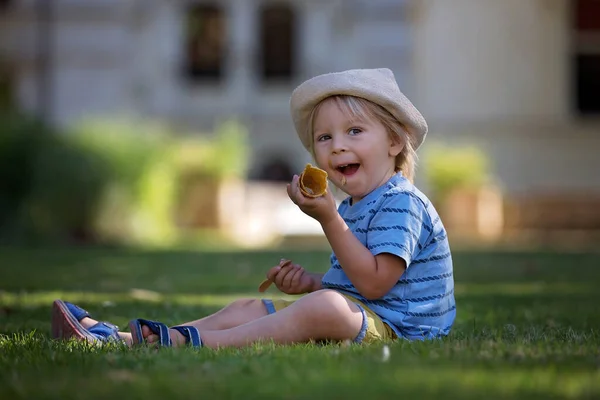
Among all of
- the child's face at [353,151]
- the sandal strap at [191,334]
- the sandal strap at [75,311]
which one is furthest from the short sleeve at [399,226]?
the sandal strap at [75,311]

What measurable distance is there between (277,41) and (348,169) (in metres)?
20.8

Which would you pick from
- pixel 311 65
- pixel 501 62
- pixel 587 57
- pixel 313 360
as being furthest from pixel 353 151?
pixel 311 65

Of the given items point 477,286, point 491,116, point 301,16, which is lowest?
point 477,286

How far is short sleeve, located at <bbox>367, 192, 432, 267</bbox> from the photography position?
12.6 ft

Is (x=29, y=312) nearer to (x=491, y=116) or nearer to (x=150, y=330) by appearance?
(x=150, y=330)

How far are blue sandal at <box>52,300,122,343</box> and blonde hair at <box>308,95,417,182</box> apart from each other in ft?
3.42

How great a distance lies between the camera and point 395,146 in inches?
165

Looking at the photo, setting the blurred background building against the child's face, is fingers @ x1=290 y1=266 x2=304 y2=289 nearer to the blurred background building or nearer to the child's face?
the child's face

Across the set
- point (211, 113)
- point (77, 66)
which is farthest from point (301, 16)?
point (77, 66)

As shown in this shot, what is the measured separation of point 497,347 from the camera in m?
3.59

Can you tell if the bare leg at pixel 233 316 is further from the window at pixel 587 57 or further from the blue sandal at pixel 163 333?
the window at pixel 587 57

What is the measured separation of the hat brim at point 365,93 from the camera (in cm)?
408

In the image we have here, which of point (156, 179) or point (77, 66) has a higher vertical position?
point (77, 66)

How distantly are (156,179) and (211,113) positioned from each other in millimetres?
9023
